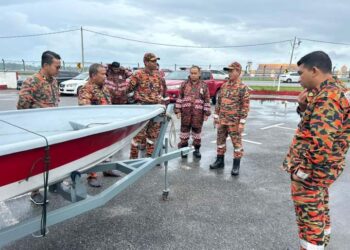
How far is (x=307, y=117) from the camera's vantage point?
2.10 meters

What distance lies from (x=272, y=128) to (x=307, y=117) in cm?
668

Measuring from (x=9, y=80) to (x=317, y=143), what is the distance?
2330 centimetres

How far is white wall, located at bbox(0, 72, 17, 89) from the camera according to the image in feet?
69.2

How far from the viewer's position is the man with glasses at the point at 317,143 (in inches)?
76.3

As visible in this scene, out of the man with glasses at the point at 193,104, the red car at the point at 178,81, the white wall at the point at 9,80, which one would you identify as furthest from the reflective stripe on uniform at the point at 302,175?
the white wall at the point at 9,80

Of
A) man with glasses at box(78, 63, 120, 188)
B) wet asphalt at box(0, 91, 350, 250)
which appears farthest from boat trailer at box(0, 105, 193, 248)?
man with glasses at box(78, 63, 120, 188)

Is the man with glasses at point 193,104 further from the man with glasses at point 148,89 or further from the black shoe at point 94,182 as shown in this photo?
the black shoe at point 94,182

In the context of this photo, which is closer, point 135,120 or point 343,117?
point 343,117

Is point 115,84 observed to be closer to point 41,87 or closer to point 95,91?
point 95,91

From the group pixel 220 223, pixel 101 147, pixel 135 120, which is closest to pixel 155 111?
pixel 135 120

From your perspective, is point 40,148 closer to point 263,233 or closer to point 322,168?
point 322,168

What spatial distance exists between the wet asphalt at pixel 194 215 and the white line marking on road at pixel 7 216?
0.01 m

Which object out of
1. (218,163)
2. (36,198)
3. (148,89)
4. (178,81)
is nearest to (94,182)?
(36,198)

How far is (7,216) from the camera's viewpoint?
3.28 m
